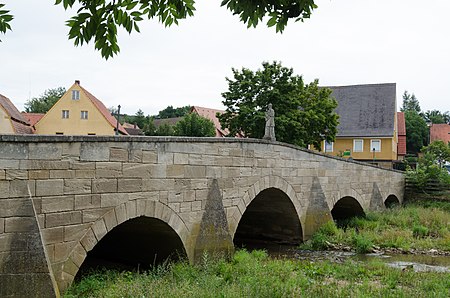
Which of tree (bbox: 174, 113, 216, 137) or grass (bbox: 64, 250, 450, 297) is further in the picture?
tree (bbox: 174, 113, 216, 137)

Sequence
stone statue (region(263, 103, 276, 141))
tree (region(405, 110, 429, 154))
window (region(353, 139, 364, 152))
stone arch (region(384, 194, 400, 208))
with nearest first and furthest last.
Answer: stone statue (region(263, 103, 276, 141)), stone arch (region(384, 194, 400, 208)), window (region(353, 139, 364, 152)), tree (region(405, 110, 429, 154))

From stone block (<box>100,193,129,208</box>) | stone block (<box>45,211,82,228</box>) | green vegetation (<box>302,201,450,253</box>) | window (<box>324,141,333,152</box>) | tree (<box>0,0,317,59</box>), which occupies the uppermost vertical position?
tree (<box>0,0,317,59</box>)

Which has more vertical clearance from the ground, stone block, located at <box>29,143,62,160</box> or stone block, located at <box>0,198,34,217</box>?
stone block, located at <box>29,143,62,160</box>

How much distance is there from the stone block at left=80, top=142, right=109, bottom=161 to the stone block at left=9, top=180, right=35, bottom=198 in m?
0.94

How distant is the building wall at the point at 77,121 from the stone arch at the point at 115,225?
93.2 feet

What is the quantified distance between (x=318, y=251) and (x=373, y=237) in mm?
2269

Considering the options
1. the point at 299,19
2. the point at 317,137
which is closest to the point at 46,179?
the point at 299,19

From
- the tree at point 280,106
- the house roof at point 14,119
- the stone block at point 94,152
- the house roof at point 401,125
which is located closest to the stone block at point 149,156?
the stone block at point 94,152

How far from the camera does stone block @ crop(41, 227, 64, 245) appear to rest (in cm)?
642

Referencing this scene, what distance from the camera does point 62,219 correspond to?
6.70 meters

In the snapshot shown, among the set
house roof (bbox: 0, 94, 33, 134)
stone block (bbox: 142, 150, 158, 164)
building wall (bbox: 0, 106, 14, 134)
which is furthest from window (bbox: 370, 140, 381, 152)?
stone block (bbox: 142, 150, 158, 164)

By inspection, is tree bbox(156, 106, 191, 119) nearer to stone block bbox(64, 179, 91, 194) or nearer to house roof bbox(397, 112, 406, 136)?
house roof bbox(397, 112, 406, 136)

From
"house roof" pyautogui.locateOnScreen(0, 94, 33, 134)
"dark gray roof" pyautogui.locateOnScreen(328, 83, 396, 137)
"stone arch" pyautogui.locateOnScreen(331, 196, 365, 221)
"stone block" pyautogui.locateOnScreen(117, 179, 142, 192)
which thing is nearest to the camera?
"stone block" pyautogui.locateOnScreen(117, 179, 142, 192)

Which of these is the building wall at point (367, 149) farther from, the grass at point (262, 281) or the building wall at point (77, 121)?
the grass at point (262, 281)
